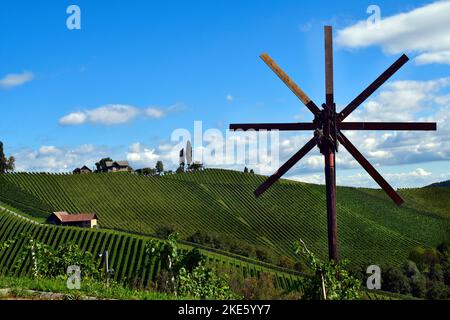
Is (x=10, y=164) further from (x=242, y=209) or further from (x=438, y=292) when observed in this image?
A: (x=438, y=292)

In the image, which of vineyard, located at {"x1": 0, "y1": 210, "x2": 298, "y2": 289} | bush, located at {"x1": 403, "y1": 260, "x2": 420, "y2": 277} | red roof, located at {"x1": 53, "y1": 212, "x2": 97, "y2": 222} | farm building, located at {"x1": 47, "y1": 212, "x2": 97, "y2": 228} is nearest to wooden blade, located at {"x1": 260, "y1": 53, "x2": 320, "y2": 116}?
vineyard, located at {"x1": 0, "y1": 210, "x2": 298, "y2": 289}

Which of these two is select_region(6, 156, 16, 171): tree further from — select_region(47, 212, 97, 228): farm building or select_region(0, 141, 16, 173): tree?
select_region(47, 212, 97, 228): farm building

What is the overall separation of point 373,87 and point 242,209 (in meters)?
83.7

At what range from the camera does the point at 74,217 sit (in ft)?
273

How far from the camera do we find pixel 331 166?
16.2 metres

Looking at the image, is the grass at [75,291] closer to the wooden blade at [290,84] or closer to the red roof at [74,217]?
Result: the wooden blade at [290,84]

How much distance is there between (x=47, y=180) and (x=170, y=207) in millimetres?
24545

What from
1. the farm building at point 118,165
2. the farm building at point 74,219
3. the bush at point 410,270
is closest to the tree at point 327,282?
the bush at point 410,270

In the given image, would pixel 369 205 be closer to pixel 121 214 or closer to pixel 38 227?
pixel 121 214

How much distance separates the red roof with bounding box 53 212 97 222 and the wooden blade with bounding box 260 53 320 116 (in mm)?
68406

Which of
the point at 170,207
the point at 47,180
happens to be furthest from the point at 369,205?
the point at 47,180

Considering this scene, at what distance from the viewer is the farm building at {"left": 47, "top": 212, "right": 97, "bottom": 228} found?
81.3 metres

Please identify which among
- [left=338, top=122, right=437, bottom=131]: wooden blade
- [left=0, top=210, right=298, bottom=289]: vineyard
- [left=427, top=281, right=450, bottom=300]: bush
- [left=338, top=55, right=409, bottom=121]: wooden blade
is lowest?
[left=427, top=281, right=450, bottom=300]: bush
